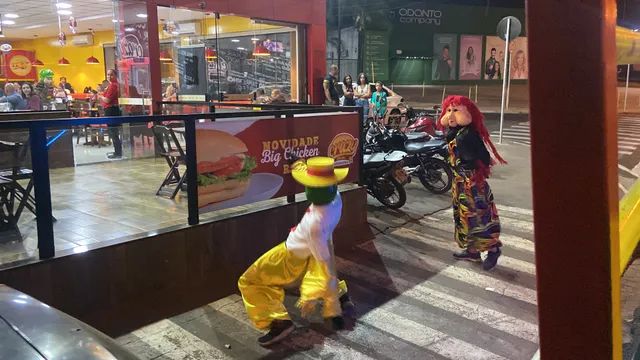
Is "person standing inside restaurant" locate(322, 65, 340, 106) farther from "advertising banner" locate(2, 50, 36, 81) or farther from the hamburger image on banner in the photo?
"advertising banner" locate(2, 50, 36, 81)

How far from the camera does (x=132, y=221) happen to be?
5914 mm

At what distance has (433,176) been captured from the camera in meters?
8.88

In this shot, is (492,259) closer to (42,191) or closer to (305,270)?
(305,270)

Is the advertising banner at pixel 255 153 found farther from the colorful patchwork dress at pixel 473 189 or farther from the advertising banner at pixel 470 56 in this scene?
the advertising banner at pixel 470 56

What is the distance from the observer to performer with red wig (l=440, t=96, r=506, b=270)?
5.42m

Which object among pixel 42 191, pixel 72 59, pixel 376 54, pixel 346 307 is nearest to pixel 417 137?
pixel 346 307

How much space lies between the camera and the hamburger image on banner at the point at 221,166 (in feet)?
15.7

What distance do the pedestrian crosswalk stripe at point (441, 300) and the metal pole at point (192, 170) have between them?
65.5 inches

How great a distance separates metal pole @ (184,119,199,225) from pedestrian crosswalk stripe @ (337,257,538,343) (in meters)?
1.66

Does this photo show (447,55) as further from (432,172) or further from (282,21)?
(432,172)

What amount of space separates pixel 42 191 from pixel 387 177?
4.81 m

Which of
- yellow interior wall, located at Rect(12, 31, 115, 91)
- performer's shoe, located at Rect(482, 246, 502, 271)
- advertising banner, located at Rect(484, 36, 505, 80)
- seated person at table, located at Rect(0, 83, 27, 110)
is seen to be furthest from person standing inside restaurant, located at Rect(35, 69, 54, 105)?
advertising banner, located at Rect(484, 36, 505, 80)

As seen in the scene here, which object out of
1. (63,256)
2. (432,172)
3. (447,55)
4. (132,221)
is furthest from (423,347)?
(447,55)

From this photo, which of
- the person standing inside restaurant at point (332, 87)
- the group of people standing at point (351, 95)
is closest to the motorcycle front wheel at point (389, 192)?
the group of people standing at point (351, 95)
